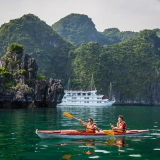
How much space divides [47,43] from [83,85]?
4896cm

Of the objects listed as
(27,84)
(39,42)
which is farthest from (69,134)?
(39,42)

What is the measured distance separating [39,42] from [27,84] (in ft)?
375

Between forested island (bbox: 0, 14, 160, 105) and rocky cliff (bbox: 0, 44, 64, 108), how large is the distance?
73106 millimetres

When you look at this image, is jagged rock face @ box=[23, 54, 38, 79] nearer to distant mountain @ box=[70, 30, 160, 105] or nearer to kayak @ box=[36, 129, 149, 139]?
kayak @ box=[36, 129, 149, 139]

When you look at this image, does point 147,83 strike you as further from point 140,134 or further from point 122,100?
point 140,134

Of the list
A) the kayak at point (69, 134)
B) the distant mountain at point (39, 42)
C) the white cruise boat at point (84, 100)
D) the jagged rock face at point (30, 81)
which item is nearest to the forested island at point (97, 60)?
the distant mountain at point (39, 42)

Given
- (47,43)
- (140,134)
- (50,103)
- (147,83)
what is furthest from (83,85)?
(140,134)

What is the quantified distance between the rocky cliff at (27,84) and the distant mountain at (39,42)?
3338 inches

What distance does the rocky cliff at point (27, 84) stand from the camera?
71625 millimetres

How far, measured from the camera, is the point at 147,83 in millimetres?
163375

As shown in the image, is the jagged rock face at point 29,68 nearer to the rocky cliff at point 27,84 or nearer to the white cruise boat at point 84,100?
the rocky cliff at point 27,84

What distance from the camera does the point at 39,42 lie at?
189m

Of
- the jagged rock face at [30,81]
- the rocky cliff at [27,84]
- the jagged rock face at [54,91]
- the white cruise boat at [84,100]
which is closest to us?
the rocky cliff at [27,84]

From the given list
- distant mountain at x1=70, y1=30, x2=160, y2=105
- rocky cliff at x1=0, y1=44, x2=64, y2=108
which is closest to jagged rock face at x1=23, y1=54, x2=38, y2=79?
rocky cliff at x1=0, y1=44, x2=64, y2=108
